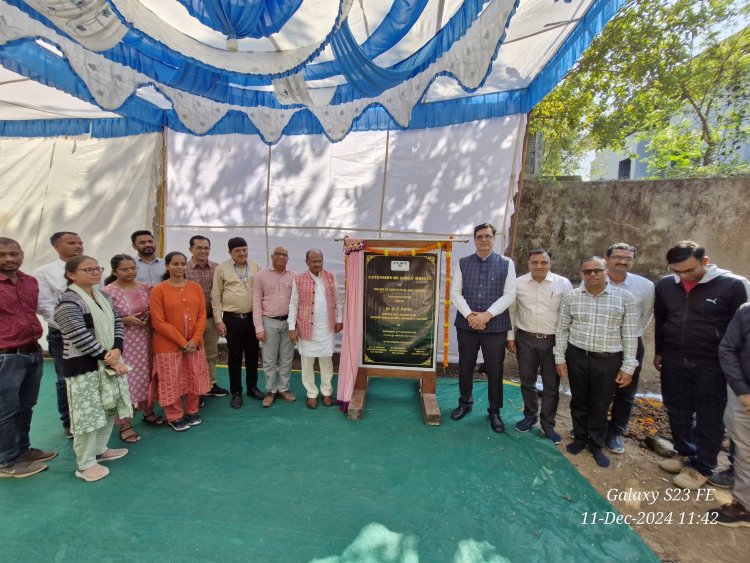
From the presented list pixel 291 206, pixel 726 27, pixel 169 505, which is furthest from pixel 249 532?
pixel 726 27

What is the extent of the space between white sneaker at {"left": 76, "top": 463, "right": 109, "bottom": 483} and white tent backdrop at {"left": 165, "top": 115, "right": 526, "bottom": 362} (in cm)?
276

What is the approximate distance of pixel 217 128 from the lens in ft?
15.0

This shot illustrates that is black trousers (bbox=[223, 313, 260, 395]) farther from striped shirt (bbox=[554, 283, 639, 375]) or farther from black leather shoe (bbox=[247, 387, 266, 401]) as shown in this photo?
striped shirt (bbox=[554, 283, 639, 375])

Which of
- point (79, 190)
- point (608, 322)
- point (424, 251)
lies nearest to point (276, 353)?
point (424, 251)

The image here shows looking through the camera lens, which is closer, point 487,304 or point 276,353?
point 487,304

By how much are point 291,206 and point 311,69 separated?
1957mm

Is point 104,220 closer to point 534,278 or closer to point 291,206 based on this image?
point 291,206

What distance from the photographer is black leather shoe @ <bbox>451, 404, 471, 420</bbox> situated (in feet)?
10.7

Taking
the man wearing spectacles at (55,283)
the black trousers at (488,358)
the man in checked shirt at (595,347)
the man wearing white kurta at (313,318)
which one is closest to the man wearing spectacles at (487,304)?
the black trousers at (488,358)

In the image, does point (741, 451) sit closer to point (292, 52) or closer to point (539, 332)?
point (539, 332)

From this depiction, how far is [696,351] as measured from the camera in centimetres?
246

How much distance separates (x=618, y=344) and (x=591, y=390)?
418mm

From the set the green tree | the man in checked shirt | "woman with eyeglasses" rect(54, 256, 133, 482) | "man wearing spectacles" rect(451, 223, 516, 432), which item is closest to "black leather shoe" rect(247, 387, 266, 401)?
"woman with eyeglasses" rect(54, 256, 133, 482)

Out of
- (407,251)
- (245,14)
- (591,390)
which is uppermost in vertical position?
(245,14)
